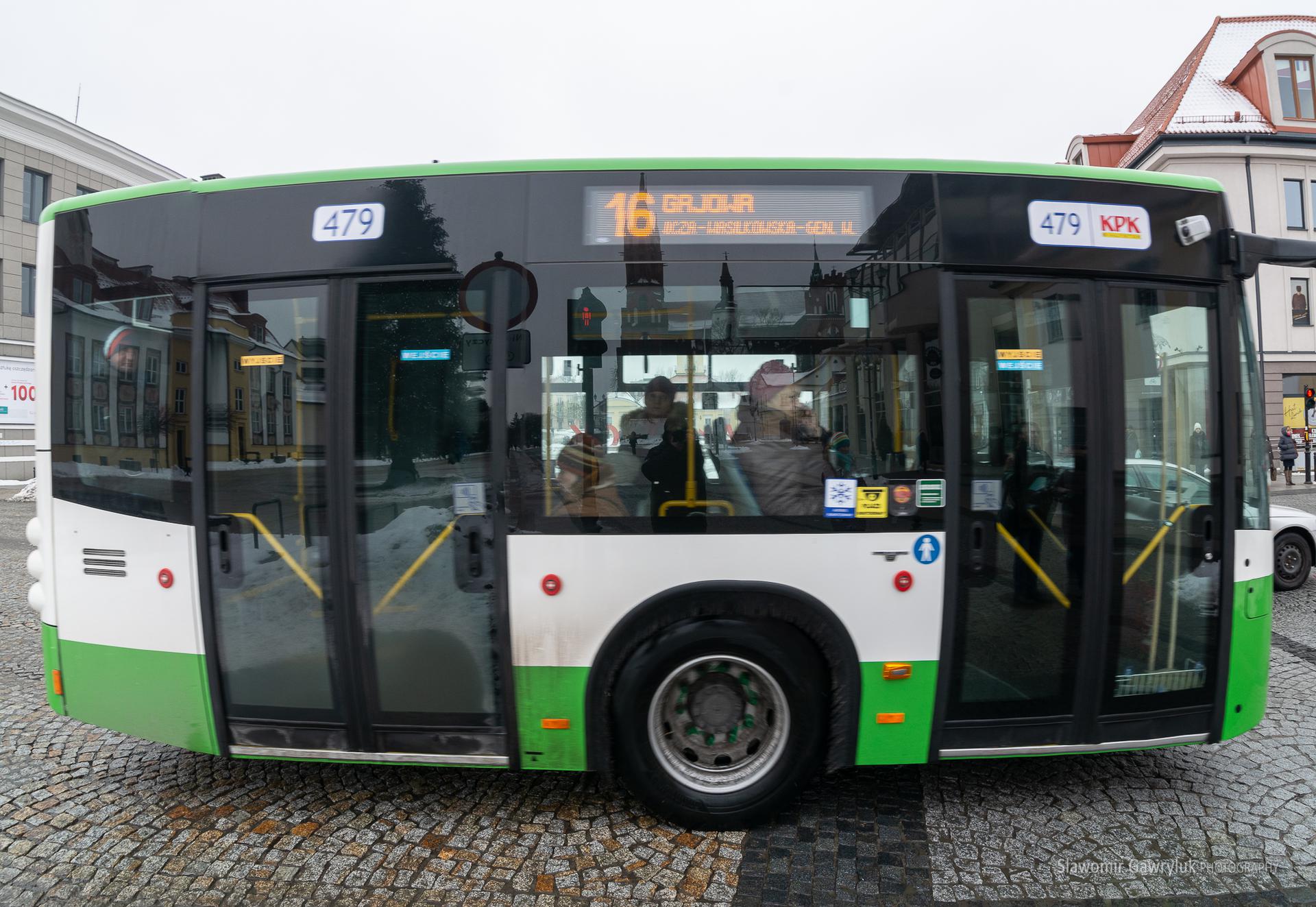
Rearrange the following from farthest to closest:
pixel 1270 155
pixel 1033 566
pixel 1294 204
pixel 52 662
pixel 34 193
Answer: pixel 1294 204, pixel 34 193, pixel 1270 155, pixel 52 662, pixel 1033 566

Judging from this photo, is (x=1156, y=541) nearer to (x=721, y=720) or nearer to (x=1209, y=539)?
(x=1209, y=539)

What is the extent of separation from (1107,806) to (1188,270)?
2517 mm

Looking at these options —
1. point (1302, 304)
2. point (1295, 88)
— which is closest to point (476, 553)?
point (1302, 304)

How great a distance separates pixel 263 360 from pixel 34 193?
33.7 m

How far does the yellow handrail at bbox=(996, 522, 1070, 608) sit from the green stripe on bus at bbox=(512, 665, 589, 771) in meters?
1.94

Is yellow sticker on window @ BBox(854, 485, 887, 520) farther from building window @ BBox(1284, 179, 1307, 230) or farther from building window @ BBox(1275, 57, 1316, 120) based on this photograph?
building window @ BBox(1275, 57, 1316, 120)

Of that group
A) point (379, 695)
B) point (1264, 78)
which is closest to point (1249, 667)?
point (379, 695)

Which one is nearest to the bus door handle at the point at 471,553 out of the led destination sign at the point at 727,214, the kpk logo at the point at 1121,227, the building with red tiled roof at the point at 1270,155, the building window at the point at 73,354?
the led destination sign at the point at 727,214

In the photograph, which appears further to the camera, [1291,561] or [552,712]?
[1291,561]

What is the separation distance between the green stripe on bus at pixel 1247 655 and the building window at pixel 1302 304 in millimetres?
32848

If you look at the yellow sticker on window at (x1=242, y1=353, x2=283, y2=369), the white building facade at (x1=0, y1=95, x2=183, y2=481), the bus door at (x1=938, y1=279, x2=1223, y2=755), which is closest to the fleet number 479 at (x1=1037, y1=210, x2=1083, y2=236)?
the bus door at (x1=938, y1=279, x2=1223, y2=755)

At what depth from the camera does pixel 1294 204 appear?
28875mm

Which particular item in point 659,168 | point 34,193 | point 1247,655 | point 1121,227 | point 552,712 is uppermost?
point 34,193

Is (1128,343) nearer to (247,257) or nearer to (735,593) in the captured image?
(735,593)
